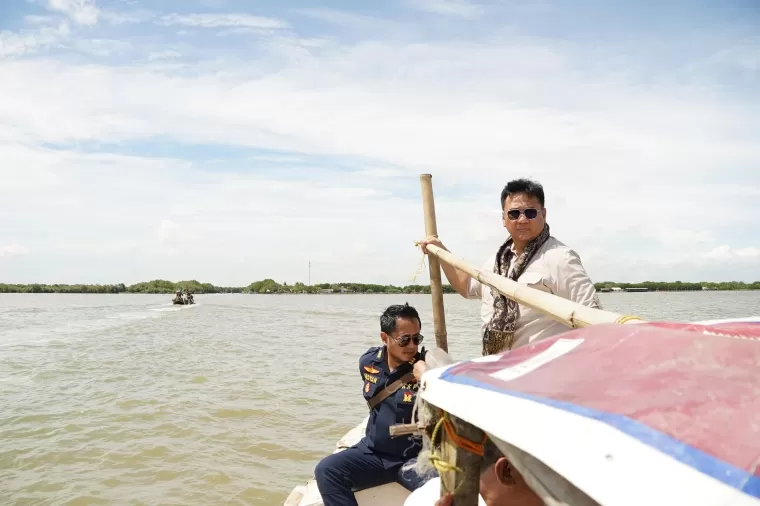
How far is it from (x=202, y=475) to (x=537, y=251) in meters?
5.40

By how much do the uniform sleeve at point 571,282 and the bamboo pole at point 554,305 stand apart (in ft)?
1.18

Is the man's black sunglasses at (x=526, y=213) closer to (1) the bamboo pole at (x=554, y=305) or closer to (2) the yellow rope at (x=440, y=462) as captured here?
(1) the bamboo pole at (x=554, y=305)

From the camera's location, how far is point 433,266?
3869 millimetres

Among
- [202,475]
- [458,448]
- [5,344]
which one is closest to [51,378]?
[5,344]

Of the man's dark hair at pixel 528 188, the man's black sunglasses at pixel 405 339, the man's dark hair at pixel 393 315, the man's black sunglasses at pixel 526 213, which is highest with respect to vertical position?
the man's dark hair at pixel 528 188

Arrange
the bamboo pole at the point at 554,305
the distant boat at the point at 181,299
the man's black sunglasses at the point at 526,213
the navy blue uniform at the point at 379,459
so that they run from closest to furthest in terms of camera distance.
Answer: the bamboo pole at the point at 554,305, the man's black sunglasses at the point at 526,213, the navy blue uniform at the point at 379,459, the distant boat at the point at 181,299

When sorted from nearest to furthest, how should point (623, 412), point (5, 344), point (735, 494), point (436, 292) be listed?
point (735, 494) < point (623, 412) < point (436, 292) < point (5, 344)

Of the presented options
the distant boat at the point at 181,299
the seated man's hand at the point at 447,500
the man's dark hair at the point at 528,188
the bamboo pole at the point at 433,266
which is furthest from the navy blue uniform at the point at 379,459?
the distant boat at the point at 181,299

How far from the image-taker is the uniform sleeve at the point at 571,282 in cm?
279

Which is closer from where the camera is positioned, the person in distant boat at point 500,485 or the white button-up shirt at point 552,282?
the person in distant boat at point 500,485

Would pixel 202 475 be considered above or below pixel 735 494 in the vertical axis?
below

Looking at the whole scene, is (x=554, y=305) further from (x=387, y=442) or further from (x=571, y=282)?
(x=387, y=442)

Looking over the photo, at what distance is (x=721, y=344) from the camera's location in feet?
3.74

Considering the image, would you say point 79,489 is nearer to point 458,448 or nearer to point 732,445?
point 458,448
